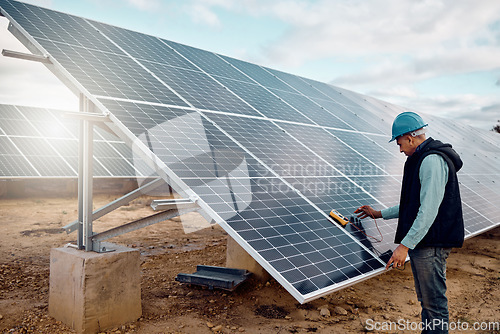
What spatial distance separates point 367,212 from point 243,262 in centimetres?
362

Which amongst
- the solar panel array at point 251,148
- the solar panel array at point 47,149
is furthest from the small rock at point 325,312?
the solar panel array at point 47,149

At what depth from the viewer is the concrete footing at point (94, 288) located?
627 cm

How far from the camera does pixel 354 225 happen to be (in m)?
6.13

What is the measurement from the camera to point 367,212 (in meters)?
6.01

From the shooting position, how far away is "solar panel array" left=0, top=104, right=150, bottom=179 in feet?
49.1

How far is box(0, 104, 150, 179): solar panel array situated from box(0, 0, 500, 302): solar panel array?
22.7ft

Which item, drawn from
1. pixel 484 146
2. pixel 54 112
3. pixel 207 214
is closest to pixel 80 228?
pixel 207 214

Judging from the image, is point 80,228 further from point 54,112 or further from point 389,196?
point 54,112

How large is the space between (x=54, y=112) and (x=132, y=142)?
17.5m

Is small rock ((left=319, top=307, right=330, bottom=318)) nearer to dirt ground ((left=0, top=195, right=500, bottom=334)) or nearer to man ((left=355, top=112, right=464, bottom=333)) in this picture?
dirt ground ((left=0, top=195, right=500, bottom=334))

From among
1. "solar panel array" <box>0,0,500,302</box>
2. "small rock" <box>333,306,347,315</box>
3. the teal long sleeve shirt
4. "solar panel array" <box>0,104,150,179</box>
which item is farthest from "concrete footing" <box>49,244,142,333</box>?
A: "solar panel array" <box>0,104,150,179</box>

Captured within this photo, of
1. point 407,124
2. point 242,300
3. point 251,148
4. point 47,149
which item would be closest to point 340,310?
point 242,300

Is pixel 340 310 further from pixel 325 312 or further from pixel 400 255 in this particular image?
pixel 400 255

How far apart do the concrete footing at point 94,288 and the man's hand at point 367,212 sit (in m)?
3.77
